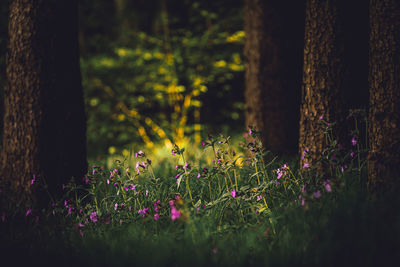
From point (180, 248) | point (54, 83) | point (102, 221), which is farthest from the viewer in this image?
point (54, 83)

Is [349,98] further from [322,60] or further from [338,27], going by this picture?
[338,27]

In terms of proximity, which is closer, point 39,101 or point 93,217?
point 93,217

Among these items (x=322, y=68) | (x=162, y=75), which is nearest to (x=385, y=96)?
(x=322, y=68)

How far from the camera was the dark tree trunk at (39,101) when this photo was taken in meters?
3.66

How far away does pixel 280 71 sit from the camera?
16.2ft

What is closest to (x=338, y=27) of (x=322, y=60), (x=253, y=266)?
(x=322, y=60)

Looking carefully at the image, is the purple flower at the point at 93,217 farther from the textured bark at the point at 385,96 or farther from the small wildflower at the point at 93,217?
the textured bark at the point at 385,96

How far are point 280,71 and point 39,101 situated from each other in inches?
118

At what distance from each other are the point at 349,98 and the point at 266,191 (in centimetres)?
112

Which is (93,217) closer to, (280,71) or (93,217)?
(93,217)

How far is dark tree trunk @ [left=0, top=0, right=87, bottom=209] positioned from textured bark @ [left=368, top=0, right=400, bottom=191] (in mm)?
2815

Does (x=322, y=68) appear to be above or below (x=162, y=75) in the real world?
below

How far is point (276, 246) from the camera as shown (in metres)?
2.37

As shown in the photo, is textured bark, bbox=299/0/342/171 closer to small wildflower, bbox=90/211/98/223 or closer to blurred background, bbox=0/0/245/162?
small wildflower, bbox=90/211/98/223
